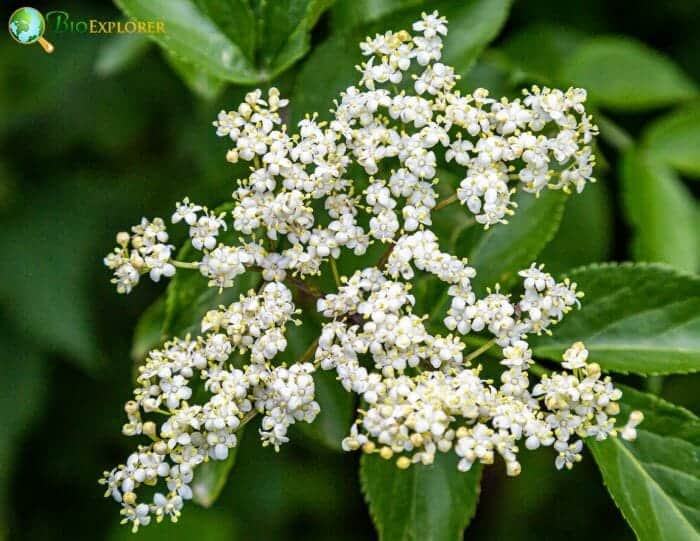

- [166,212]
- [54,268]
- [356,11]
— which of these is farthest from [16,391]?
[356,11]

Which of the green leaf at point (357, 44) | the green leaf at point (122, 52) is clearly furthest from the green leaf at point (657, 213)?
the green leaf at point (122, 52)

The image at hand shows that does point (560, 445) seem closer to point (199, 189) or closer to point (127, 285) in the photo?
point (127, 285)

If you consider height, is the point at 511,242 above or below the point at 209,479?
above

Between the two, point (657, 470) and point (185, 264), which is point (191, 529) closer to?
point (185, 264)

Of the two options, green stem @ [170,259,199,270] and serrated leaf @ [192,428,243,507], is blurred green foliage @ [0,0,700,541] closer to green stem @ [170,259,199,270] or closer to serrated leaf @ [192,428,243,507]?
green stem @ [170,259,199,270]

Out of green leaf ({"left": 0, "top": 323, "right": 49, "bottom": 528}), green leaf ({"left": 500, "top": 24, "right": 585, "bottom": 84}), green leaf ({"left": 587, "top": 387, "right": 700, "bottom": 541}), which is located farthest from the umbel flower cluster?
green leaf ({"left": 0, "top": 323, "right": 49, "bottom": 528})

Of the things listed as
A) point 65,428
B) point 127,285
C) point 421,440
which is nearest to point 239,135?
point 127,285

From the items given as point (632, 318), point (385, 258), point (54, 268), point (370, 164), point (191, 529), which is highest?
point (370, 164)
